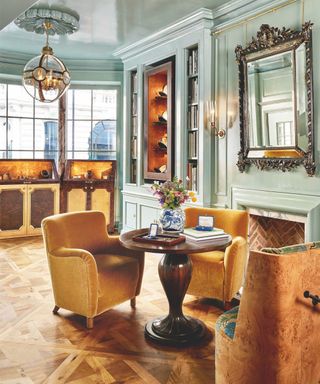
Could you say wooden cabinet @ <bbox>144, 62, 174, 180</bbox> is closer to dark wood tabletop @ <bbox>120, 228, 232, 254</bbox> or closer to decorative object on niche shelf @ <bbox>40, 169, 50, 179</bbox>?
decorative object on niche shelf @ <bbox>40, 169, 50, 179</bbox>

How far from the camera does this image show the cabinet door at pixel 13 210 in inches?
222

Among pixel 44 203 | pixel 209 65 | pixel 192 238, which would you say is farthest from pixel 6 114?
pixel 192 238

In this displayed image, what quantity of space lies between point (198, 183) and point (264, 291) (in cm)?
275

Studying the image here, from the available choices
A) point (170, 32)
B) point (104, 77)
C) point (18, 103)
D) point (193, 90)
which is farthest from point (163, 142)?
point (18, 103)

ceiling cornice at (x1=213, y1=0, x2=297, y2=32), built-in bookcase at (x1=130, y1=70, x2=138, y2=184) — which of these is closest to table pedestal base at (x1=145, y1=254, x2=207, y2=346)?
ceiling cornice at (x1=213, y1=0, x2=297, y2=32)

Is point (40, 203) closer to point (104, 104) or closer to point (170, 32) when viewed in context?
point (104, 104)

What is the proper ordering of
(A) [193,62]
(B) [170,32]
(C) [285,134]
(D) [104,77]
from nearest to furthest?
(C) [285,134] < (A) [193,62] < (B) [170,32] < (D) [104,77]

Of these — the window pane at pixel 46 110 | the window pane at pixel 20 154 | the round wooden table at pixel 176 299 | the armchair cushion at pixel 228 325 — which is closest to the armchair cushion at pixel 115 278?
the round wooden table at pixel 176 299

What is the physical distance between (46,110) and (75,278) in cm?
410

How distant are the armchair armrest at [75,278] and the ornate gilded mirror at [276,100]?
1801mm

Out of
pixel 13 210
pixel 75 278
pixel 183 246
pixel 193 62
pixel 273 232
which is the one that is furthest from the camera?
pixel 13 210

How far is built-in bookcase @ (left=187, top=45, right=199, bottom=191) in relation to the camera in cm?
436

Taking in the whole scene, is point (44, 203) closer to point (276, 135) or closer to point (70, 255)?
point (70, 255)

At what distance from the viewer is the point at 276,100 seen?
11.3 feet
